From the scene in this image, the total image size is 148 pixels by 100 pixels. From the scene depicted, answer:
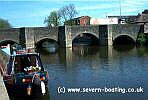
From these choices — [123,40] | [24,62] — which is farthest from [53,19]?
[24,62]

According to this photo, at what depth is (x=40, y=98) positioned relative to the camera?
16.5 m

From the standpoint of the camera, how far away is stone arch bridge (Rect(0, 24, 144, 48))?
53312mm

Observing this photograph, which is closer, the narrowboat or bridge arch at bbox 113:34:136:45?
the narrowboat

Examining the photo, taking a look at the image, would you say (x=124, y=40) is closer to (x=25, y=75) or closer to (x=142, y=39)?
(x=142, y=39)

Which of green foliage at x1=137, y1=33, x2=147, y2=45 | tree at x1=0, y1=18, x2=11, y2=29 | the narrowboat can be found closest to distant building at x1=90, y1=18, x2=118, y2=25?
tree at x1=0, y1=18, x2=11, y2=29

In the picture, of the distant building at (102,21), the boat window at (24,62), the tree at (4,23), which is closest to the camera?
the boat window at (24,62)

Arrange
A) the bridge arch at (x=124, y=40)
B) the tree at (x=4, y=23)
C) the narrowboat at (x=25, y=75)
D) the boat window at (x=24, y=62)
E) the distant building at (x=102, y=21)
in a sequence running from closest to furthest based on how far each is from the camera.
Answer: the narrowboat at (x=25, y=75)
the boat window at (x=24, y=62)
the bridge arch at (x=124, y=40)
the distant building at (x=102, y=21)
the tree at (x=4, y=23)

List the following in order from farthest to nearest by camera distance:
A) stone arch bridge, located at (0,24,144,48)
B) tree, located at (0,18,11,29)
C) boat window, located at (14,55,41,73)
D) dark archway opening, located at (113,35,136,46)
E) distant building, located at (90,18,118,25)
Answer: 1. tree, located at (0,18,11,29)
2. distant building, located at (90,18,118,25)
3. dark archway opening, located at (113,35,136,46)
4. stone arch bridge, located at (0,24,144,48)
5. boat window, located at (14,55,41,73)

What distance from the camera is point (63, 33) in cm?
5338

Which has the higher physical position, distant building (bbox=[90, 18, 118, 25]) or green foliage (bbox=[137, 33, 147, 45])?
distant building (bbox=[90, 18, 118, 25])

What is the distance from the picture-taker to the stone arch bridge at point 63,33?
175 feet

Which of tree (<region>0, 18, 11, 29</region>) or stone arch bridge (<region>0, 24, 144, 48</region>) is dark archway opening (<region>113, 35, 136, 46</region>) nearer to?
stone arch bridge (<region>0, 24, 144, 48</region>)

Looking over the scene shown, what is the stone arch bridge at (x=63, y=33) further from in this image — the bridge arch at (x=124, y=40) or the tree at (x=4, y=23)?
the tree at (x=4, y=23)

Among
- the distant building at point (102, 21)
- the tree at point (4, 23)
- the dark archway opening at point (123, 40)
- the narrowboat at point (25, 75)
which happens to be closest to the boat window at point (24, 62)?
the narrowboat at point (25, 75)
